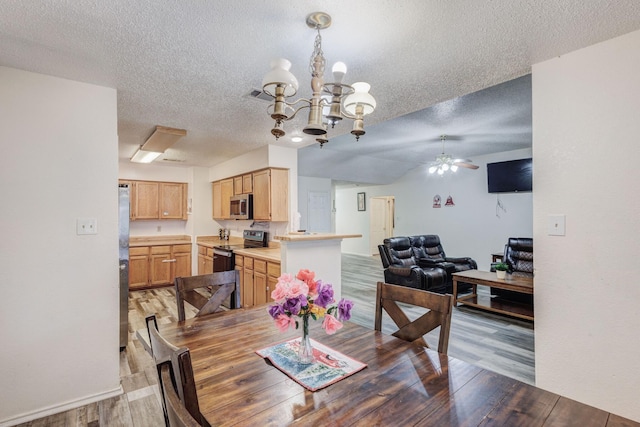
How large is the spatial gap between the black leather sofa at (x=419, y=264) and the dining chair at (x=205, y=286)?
3.21 m

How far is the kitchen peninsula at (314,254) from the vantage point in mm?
3238

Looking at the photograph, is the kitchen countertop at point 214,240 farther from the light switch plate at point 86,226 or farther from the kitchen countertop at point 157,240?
the light switch plate at point 86,226

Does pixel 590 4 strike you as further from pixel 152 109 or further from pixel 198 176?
pixel 198 176

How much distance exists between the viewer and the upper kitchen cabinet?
5727mm

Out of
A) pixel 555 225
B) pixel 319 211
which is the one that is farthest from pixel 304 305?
pixel 319 211

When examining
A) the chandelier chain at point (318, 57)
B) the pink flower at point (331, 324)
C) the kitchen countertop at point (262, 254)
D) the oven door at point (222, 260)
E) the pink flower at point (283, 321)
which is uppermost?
the chandelier chain at point (318, 57)

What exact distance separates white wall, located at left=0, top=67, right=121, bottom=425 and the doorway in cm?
825

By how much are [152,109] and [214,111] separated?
544 millimetres

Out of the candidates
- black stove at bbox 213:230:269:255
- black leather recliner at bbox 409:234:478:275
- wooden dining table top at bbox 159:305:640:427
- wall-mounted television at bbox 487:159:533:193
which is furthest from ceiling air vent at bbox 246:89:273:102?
wall-mounted television at bbox 487:159:533:193

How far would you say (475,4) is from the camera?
55.7 inches

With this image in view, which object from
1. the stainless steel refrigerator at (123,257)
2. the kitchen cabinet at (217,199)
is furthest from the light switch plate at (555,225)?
the kitchen cabinet at (217,199)

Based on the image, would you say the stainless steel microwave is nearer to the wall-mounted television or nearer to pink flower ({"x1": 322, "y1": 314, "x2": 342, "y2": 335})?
pink flower ({"x1": 322, "y1": 314, "x2": 342, "y2": 335})

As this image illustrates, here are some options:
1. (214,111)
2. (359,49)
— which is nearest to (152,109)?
(214,111)

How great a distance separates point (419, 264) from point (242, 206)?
3.12 metres
